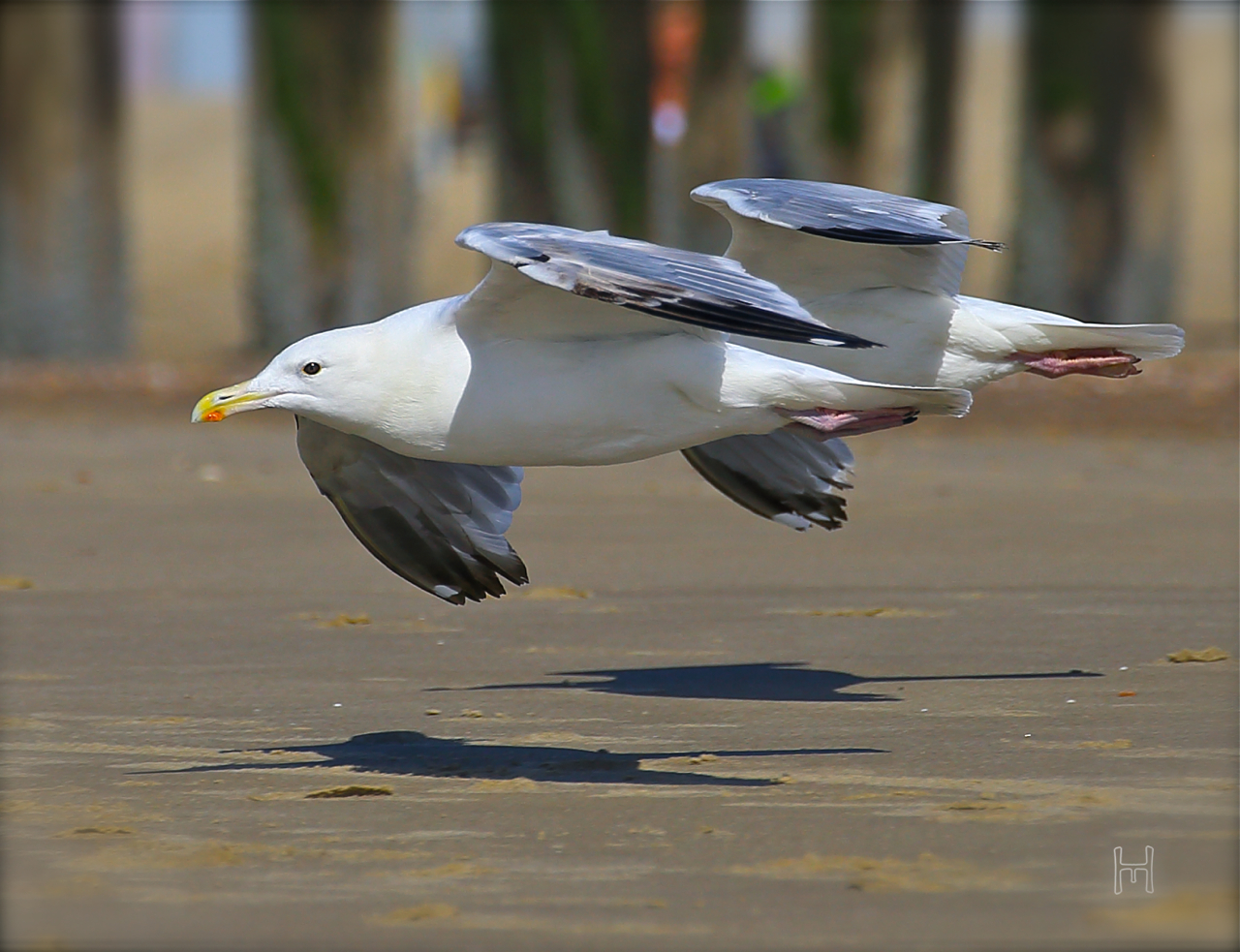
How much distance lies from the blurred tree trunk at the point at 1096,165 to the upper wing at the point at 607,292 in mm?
13063

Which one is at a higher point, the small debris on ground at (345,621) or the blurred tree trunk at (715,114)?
the blurred tree trunk at (715,114)

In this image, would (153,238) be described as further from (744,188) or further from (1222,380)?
(744,188)

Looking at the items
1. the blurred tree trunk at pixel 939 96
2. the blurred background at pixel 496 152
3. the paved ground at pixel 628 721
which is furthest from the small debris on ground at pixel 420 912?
the blurred tree trunk at pixel 939 96

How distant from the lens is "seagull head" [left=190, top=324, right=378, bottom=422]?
6.33 meters

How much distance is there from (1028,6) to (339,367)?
13725mm

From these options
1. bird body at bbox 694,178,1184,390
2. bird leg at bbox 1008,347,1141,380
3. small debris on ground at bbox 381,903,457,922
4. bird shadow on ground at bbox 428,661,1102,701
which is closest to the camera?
small debris on ground at bbox 381,903,457,922

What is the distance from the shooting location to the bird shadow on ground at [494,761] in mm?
6230

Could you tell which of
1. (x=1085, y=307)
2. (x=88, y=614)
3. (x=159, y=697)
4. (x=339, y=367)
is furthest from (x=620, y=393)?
(x=1085, y=307)

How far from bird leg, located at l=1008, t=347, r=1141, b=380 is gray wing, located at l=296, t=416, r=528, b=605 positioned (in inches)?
76.1

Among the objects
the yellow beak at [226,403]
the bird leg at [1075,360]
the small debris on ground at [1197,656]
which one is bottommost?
the small debris on ground at [1197,656]

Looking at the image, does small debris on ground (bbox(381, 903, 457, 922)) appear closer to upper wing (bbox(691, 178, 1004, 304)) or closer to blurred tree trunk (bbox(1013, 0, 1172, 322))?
upper wing (bbox(691, 178, 1004, 304))

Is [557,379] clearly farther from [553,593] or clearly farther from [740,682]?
[553,593]

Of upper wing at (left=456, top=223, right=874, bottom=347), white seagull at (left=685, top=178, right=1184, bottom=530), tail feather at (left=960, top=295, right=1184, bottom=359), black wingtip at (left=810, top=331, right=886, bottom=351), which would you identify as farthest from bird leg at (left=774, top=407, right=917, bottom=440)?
tail feather at (left=960, top=295, right=1184, bottom=359)

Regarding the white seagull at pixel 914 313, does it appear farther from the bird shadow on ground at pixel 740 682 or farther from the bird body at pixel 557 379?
the bird shadow on ground at pixel 740 682
